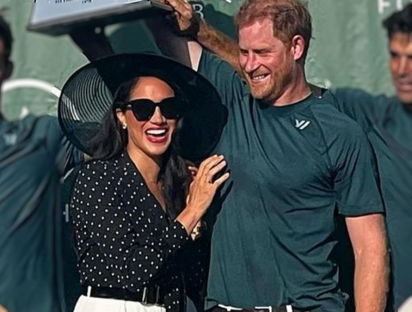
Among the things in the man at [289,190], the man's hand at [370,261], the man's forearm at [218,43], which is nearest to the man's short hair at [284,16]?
the man at [289,190]

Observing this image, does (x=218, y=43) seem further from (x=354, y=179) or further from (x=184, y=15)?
(x=354, y=179)

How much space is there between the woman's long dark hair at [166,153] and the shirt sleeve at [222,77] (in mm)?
126

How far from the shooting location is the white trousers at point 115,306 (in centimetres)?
298

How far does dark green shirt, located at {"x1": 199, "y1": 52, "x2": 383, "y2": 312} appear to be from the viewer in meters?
2.97

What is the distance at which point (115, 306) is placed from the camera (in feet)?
9.79

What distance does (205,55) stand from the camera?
10.5ft

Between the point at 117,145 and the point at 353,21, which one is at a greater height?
the point at 353,21

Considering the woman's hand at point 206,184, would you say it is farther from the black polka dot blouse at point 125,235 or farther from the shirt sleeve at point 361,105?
the shirt sleeve at point 361,105

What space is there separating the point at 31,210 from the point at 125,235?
0.55 meters

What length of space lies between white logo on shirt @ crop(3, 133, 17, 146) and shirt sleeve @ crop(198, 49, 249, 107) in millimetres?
719

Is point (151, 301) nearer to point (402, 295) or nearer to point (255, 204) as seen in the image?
point (255, 204)

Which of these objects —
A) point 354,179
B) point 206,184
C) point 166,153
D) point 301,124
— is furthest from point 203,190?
point 354,179

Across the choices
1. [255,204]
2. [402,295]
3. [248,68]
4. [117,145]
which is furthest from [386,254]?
[117,145]

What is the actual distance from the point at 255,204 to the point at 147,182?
1.20 ft
